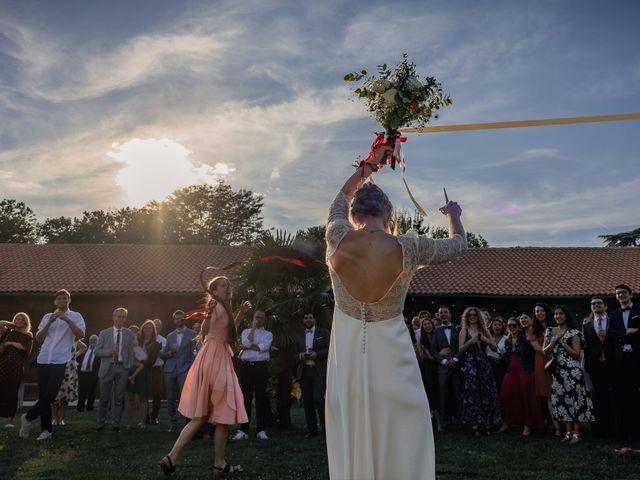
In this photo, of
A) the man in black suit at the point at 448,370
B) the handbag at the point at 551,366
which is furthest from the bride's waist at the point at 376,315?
the man in black suit at the point at 448,370

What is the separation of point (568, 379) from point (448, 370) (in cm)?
228

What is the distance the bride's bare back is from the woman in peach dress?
152 inches

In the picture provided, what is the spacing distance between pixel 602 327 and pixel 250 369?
6.41m

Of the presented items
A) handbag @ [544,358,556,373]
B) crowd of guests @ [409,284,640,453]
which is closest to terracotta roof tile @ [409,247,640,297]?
crowd of guests @ [409,284,640,453]

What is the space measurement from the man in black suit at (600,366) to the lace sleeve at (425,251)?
25.0ft

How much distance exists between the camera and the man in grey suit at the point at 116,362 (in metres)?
11.3

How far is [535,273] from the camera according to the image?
90.5 feet

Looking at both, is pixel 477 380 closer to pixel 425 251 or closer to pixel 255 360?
pixel 255 360

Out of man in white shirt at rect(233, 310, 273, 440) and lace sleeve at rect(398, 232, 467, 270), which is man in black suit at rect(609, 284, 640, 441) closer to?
man in white shirt at rect(233, 310, 273, 440)

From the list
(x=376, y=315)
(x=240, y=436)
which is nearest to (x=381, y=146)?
(x=376, y=315)

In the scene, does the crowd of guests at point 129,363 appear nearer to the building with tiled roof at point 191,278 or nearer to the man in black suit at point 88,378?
the man in black suit at point 88,378

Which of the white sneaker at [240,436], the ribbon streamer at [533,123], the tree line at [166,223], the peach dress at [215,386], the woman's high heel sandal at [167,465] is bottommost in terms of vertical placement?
the white sneaker at [240,436]

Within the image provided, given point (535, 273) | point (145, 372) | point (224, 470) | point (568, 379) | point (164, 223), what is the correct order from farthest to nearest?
point (164, 223) → point (535, 273) → point (145, 372) → point (568, 379) → point (224, 470)

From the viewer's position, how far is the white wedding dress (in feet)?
10.7
